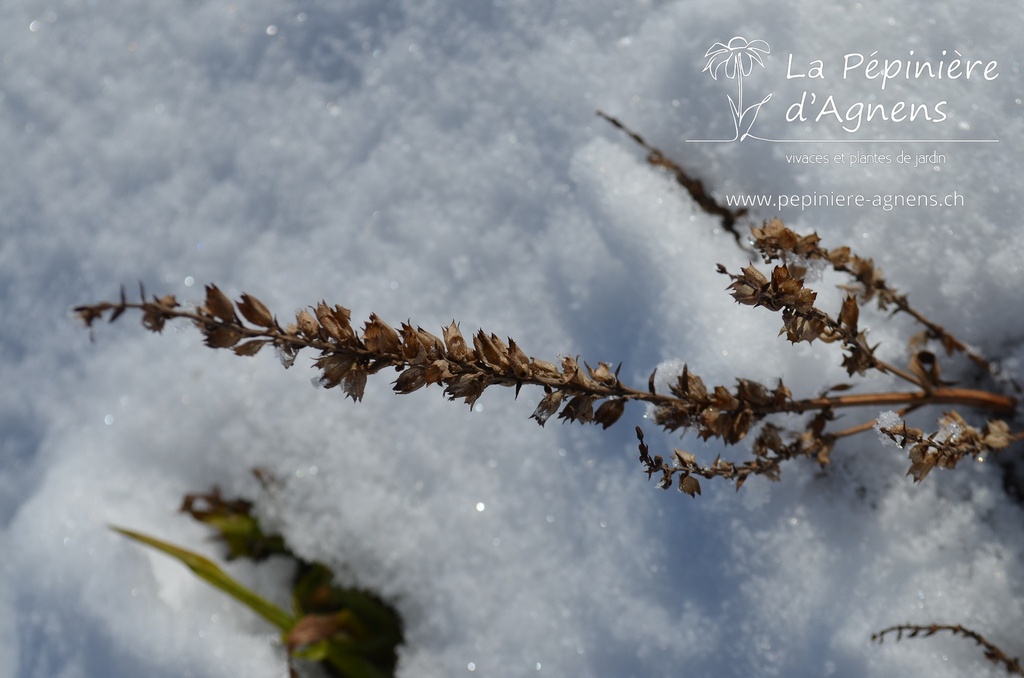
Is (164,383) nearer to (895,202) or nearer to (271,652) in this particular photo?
(271,652)

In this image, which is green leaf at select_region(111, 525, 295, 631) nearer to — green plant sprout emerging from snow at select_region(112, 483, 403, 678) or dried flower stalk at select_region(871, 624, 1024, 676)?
green plant sprout emerging from snow at select_region(112, 483, 403, 678)

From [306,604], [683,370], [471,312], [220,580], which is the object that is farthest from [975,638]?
[220,580]

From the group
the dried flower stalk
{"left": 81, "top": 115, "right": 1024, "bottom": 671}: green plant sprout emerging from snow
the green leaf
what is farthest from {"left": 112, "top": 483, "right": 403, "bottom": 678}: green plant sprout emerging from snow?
the dried flower stalk

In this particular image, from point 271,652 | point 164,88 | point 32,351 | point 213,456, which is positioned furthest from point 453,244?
point 32,351

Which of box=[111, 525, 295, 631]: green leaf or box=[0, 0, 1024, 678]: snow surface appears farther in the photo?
box=[111, 525, 295, 631]: green leaf

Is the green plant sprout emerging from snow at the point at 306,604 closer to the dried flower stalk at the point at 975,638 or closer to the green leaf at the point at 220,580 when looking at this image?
the green leaf at the point at 220,580

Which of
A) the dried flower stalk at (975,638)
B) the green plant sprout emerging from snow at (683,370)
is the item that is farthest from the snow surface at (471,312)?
the green plant sprout emerging from snow at (683,370)
